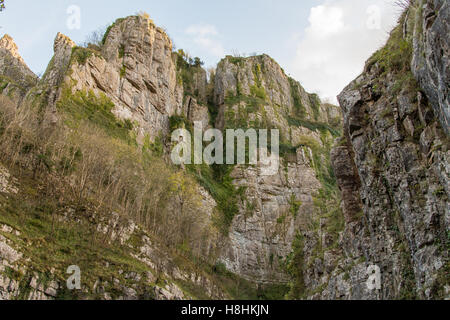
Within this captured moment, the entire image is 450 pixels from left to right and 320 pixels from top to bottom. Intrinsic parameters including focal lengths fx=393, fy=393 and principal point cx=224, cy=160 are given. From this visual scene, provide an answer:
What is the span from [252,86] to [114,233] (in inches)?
1261

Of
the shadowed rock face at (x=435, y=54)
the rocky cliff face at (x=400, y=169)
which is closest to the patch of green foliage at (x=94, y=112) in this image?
the rocky cliff face at (x=400, y=169)

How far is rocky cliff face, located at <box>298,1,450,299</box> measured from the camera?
11703mm

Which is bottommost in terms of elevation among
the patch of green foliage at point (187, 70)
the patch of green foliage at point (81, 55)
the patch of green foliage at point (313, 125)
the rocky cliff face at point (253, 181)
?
the rocky cliff face at point (253, 181)

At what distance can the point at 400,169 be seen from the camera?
47.1 ft

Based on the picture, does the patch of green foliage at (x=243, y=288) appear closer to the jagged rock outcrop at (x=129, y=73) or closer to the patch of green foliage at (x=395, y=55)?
the jagged rock outcrop at (x=129, y=73)

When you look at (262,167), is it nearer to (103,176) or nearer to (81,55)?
(81,55)

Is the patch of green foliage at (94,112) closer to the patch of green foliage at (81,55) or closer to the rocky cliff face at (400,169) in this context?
the patch of green foliage at (81,55)

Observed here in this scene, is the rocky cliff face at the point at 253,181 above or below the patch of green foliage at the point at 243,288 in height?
above

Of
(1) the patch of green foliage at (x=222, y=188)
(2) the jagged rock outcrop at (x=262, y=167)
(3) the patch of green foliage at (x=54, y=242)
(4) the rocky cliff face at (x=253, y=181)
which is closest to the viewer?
(4) the rocky cliff face at (x=253, y=181)

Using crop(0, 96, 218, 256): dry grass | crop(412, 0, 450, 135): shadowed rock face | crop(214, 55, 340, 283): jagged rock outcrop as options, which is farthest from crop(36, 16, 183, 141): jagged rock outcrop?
crop(412, 0, 450, 135): shadowed rock face

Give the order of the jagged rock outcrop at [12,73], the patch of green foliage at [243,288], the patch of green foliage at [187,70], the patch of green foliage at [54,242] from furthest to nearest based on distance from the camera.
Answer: the patch of green foliage at [187,70]
the jagged rock outcrop at [12,73]
the patch of green foliage at [243,288]
the patch of green foliage at [54,242]

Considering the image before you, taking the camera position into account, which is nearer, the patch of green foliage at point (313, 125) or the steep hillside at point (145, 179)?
the steep hillside at point (145, 179)

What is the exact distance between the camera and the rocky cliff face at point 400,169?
11.7m

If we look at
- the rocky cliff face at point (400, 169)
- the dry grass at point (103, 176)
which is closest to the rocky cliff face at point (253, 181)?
the rocky cliff face at point (400, 169)
